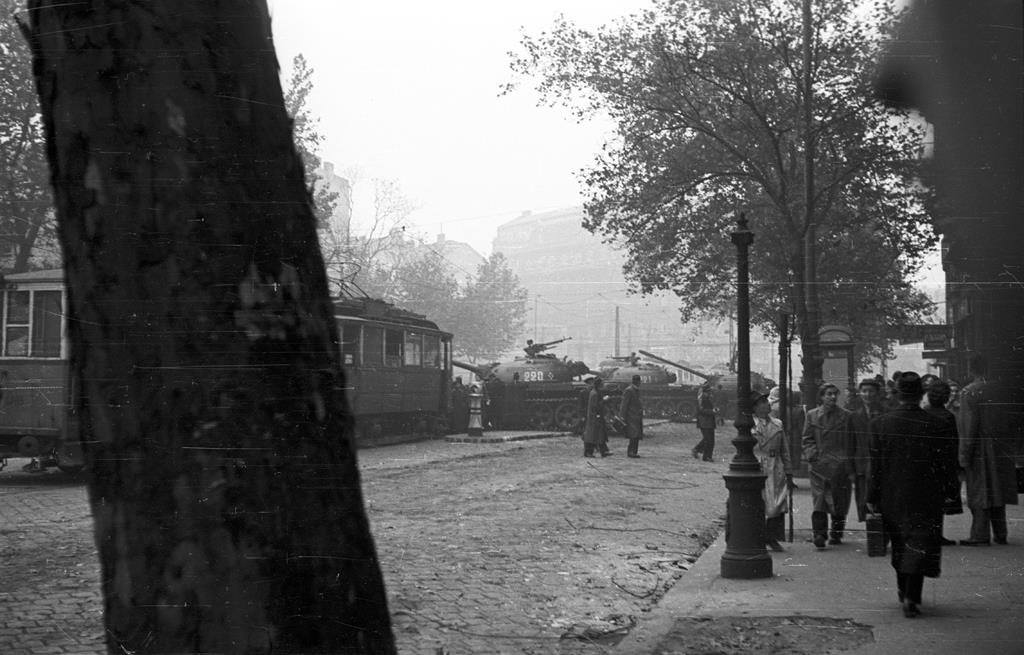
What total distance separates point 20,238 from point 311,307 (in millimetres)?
14206

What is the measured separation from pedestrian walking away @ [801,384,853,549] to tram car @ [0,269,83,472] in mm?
8933

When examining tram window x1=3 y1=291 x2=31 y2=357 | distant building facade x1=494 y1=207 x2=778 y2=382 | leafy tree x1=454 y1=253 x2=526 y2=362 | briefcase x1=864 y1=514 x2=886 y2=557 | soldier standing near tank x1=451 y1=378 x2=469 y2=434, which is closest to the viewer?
briefcase x1=864 y1=514 x2=886 y2=557

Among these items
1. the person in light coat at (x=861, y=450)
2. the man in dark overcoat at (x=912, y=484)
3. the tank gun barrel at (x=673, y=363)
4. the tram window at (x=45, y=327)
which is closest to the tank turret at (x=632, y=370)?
the tank gun barrel at (x=673, y=363)

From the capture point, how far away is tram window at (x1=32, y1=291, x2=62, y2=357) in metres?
13.3

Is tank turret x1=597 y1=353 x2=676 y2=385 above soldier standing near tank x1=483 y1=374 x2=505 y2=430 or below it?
above

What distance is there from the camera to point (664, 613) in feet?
20.1

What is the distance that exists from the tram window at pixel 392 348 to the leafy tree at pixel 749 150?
583 centimetres

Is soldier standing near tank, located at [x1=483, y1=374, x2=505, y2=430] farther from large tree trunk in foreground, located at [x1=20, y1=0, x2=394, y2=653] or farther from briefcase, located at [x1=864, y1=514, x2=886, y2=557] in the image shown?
large tree trunk in foreground, located at [x1=20, y1=0, x2=394, y2=653]

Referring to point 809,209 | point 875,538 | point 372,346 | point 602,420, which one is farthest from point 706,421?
point 875,538

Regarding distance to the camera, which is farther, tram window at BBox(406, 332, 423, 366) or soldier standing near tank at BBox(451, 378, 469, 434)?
soldier standing near tank at BBox(451, 378, 469, 434)

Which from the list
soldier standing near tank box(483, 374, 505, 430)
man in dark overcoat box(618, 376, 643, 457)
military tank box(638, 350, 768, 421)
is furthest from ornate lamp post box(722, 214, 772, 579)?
military tank box(638, 350, 768, 421)

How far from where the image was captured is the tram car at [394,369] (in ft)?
67.3

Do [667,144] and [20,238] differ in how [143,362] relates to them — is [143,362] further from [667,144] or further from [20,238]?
[667,144]

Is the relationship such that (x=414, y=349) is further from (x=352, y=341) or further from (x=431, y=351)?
(x=352, y=341)
